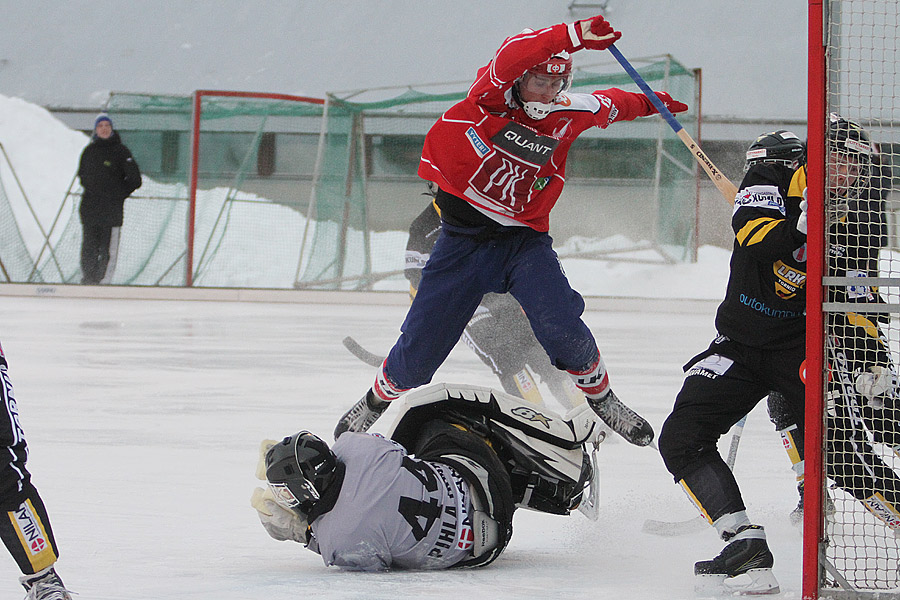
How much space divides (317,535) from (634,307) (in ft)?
26.1

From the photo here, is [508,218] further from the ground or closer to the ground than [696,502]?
further from the ground

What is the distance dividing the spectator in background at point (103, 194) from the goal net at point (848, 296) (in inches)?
361

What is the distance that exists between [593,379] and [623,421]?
0.14 m

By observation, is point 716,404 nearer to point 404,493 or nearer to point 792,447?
point 792,447

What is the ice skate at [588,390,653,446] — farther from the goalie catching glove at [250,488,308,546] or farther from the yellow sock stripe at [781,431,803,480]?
the goalie catching glove at [250,488,308,546]

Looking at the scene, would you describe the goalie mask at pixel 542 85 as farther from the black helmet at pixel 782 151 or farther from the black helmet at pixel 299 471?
the black helmet at pixel 299 471

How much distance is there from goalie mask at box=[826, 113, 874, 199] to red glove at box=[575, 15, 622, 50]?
65 cm

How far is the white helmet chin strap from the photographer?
2.65 m

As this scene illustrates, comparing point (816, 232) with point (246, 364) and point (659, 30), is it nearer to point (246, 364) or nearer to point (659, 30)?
point (246, 364)

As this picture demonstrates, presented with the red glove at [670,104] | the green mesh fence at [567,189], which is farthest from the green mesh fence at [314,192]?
the red glove at [670,104]

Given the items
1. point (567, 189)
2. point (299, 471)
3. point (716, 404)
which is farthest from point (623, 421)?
point (567, 189)

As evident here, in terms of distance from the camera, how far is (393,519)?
80.9 inches

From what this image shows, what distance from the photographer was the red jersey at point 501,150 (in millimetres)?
2678

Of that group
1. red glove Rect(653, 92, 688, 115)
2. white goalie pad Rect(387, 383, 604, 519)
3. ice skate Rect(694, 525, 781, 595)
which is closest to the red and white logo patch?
white goalie pad Rect(387, 383, 604, 519)
